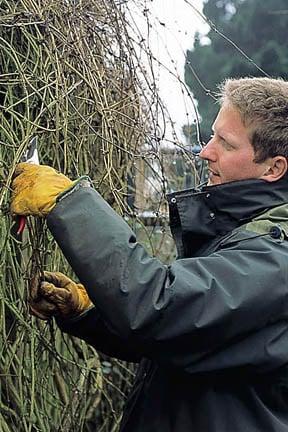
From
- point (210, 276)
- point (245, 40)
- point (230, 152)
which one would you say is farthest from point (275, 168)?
point (245, 40)

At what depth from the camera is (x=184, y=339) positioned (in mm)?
1411

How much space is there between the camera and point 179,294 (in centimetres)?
139

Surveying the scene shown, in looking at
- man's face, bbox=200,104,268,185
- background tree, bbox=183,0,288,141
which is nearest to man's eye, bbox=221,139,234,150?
man's face, bbox=200,104,268,185

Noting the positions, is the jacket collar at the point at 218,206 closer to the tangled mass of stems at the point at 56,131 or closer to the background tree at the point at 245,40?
the tangled mass of stems at the point at 56,131

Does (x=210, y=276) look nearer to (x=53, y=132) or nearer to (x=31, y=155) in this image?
(x=31, y=155)

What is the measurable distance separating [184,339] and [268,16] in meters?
11.9

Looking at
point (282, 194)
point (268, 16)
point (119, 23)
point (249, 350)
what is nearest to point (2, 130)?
point (119, 23)

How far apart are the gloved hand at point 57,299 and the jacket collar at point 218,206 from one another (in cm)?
28

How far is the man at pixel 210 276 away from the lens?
1396mm

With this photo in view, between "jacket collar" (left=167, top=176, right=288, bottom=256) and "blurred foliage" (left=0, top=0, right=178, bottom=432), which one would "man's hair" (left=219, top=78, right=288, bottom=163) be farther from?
"blurred foliage" (left=0, top=0, right=178, bottom=432)

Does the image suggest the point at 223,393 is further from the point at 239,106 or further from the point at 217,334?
the point at 239,106

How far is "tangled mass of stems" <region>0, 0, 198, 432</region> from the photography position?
1985mm

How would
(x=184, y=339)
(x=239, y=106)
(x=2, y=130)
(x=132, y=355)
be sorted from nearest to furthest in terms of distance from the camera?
(x=184, y=339)
(x=239, y=106)
(x=132, y=355)
(x=2, y=130)

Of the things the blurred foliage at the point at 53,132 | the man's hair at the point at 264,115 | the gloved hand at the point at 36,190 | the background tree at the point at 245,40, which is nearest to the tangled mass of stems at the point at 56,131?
the blurred foliage at the point at 53,132
